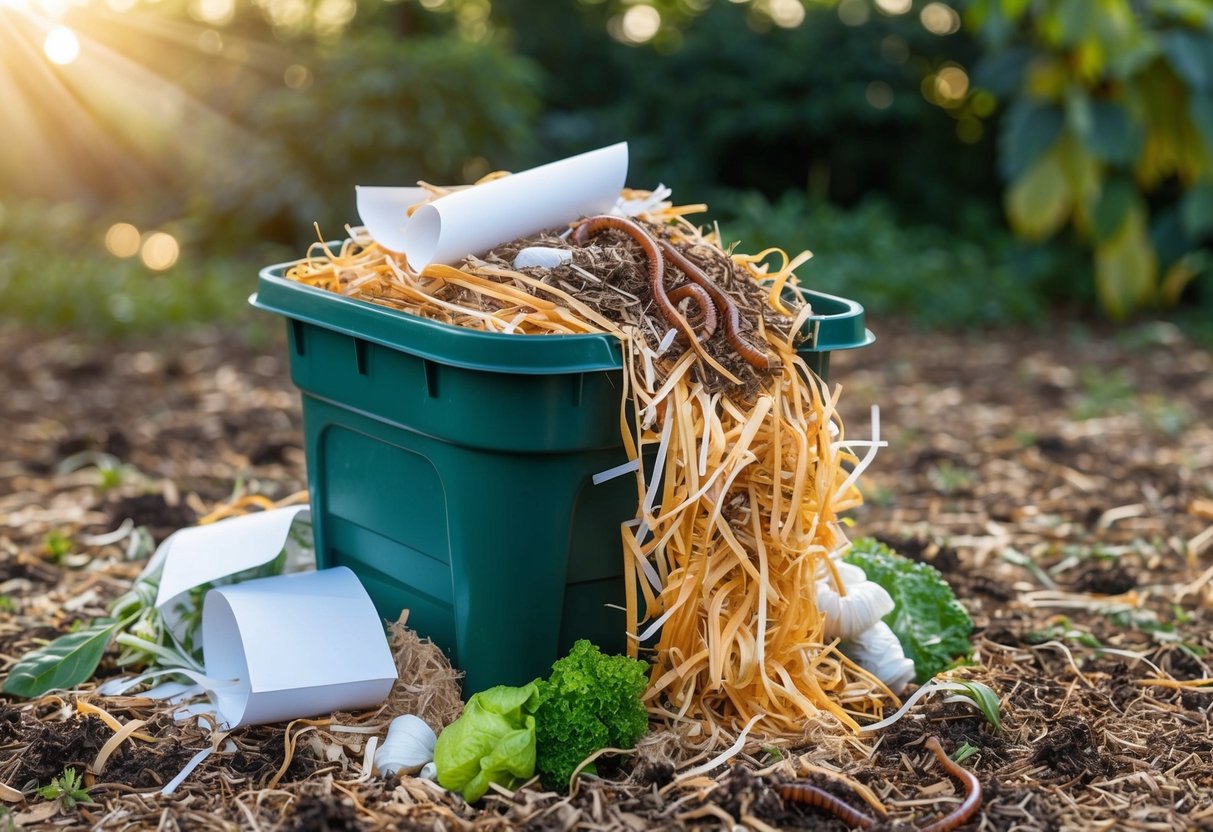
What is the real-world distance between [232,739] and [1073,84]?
650cm

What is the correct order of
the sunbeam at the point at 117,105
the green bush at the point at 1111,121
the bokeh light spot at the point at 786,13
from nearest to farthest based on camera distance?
1. the green bush at the point at 1111,121
2. the sunbeam at the point at 117,105
3. the bokeh light spot at the point at 786,13

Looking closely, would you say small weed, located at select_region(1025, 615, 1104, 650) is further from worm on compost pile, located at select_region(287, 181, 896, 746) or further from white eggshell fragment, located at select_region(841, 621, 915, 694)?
worm on compost pile, located at select_region(287, 181, 896, 746)

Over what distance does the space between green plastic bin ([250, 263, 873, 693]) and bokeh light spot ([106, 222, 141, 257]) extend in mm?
7105

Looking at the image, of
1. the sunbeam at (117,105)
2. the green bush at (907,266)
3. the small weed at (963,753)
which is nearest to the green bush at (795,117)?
the green bush at (907,266)

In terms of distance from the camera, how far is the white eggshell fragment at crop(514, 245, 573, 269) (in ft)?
8.17

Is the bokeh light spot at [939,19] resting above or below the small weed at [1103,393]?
above

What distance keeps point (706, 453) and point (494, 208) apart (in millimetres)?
680

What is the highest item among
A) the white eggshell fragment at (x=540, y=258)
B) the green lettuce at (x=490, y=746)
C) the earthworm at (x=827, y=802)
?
the white eggshell fragment at (x=540, y=258)

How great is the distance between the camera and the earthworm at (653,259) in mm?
2348

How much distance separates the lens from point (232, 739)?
246 centimetres

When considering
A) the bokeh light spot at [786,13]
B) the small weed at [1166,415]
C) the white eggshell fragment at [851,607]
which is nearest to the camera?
the white eggshell fragment at [851,607]

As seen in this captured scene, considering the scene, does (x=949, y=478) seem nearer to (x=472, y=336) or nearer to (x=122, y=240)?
(x=472, y=336)

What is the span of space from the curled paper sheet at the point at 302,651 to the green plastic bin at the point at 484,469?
0.44 feet

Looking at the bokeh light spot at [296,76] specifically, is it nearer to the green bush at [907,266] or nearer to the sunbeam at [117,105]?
the sunbeam at [117,105]
